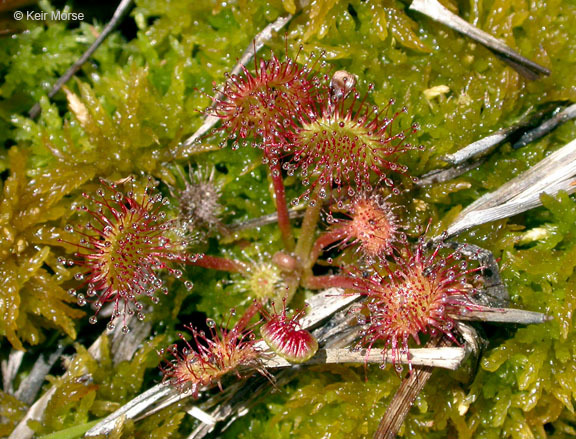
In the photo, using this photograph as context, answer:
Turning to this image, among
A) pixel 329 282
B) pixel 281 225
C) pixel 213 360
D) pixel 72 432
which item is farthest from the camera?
pixel 281 225

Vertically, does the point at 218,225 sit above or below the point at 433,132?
below

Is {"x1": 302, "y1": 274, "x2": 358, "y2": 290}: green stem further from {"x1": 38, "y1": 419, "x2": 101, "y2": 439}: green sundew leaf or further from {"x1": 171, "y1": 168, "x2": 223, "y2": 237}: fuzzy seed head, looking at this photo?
{"x1": 38, "y1": 419, "x2": 101, "y2": 439}: green sundew leaf

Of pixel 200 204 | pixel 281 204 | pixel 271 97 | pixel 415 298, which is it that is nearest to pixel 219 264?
pixel 200 204

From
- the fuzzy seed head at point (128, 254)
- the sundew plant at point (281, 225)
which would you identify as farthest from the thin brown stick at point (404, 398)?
the fuzzy seed head at point (128, 254)

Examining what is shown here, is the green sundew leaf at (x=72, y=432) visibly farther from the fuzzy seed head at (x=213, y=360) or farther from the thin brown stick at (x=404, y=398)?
the thin brown stick at (x=404, y=398)

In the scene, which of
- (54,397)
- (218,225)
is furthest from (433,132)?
(54,397)

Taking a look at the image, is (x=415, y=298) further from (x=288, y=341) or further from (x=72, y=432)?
(x=72, y=432)

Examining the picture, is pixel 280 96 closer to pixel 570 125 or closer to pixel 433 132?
pixel 433 132
